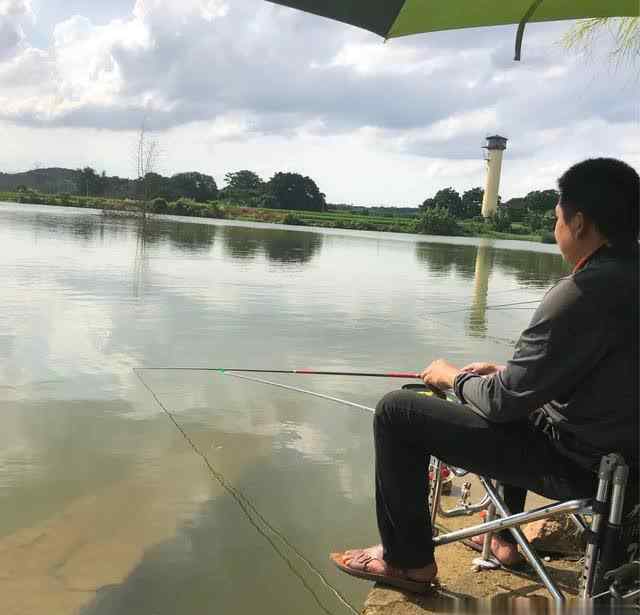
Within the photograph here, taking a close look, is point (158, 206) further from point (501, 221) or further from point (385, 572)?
point (385, 572)

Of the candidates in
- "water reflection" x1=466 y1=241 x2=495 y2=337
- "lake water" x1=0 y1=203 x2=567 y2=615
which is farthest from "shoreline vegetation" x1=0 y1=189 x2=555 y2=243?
"lake water" x1=0 y1=203 x2=567 y2=615

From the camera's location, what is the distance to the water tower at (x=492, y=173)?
96625 mm

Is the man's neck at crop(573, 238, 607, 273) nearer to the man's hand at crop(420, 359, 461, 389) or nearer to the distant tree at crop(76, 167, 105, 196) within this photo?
the man's hand at crop(420, 359, 461, 389)

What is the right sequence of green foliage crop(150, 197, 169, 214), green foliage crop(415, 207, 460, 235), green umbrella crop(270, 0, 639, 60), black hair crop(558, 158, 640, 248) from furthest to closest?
green foliage crop(415, 207, 460, 235)
green foliage crop(150, 197, 169, 214)
green umbrella crop(270, 0, 639, 60)
black hair crop(558, 158, 640, 248)

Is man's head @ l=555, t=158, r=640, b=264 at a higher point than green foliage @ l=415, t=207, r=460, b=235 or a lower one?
lower

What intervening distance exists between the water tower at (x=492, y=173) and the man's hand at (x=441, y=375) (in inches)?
3697

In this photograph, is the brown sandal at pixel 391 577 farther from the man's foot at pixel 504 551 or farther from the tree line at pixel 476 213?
the tree line at pixel 476 213

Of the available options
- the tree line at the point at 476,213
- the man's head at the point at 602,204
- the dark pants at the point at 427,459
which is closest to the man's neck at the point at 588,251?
the man's head at the point at 602,204

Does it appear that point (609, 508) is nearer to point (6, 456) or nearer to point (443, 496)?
point (443, 496)

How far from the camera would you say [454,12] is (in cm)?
301

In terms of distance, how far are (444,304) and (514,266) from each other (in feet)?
43.8

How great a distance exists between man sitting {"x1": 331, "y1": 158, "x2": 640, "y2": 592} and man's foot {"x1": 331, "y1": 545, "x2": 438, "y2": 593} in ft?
0.16

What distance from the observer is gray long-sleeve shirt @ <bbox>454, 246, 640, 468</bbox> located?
1.98 m

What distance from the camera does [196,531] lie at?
11.0 ft
